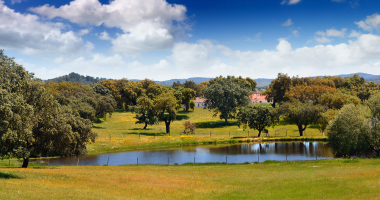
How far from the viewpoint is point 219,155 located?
6425 cm

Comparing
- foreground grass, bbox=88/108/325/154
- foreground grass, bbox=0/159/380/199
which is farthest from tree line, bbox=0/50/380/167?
foreground grass, bbox=0/159/380/199

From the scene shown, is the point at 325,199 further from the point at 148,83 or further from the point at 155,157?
the point at 148,83

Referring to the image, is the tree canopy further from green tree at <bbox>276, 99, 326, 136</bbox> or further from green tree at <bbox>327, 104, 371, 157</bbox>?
green tree at <bbox>276, 99, 326, 136</bbox>

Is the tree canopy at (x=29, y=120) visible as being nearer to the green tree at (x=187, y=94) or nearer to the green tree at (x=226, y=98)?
the green tree at (x=226, y=98)

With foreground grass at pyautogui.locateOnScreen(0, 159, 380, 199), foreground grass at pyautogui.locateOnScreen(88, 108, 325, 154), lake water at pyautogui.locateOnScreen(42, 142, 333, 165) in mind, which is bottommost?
lake water at pyautogui.locateOnScreen(42, 142, 333, 165)

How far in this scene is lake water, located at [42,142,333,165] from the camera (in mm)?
57312

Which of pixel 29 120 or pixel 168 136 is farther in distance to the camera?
pixel 168 136

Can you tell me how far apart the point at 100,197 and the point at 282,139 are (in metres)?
74.3

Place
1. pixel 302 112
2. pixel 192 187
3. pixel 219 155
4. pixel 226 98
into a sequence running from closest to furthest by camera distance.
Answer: pixel 192 187, pixel 219 155, pixel 302 112, pixel 226 98

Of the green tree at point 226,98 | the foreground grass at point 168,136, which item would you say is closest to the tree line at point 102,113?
the green tree at point 226,98

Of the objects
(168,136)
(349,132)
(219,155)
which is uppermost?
(349,132)

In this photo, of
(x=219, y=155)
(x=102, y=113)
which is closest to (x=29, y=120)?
(x=219, y=155)

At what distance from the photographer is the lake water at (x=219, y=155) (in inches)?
2256

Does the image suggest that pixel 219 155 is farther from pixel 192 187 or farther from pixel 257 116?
pixel 192 187
